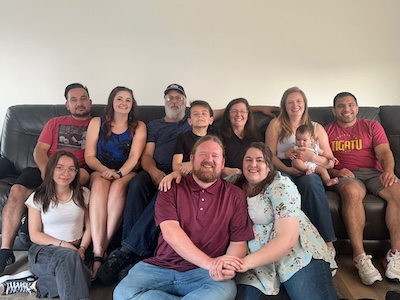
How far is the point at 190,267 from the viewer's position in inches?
62.4

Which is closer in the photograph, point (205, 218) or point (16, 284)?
point (205, 218)

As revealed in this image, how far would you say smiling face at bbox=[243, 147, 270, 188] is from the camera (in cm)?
168

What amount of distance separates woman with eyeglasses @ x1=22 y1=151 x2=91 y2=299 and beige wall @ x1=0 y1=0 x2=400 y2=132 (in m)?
1.50

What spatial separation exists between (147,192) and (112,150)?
1.69 feet

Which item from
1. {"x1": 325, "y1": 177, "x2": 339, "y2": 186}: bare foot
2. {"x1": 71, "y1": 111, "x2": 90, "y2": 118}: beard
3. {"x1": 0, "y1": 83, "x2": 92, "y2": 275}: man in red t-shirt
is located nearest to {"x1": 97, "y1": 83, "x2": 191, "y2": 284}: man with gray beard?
{"x1": 0, "y1": 83, "x2": 92, "y2": 275}: man in red t-shirt

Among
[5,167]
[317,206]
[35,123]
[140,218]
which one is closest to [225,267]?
[140,218]

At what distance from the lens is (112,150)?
251 cm

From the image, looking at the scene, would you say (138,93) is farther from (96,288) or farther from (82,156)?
(96,288)

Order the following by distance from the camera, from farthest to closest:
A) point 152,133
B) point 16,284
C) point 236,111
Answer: point 152,133
point 236,111
point 16,284

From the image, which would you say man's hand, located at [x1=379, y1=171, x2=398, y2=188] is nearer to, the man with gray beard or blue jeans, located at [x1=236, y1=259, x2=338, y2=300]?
blue jeans, located at [x1=236, y1=259, x2=338, y2=300]

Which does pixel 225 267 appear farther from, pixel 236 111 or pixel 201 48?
pixel 201 48

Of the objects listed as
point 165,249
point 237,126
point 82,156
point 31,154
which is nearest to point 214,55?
point 237,126

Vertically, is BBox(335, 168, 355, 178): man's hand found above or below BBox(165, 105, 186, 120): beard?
below

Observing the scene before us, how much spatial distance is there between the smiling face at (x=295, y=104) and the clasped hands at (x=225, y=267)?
1.46 m
